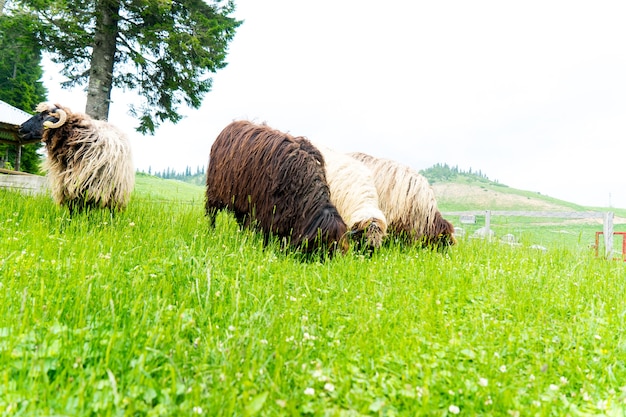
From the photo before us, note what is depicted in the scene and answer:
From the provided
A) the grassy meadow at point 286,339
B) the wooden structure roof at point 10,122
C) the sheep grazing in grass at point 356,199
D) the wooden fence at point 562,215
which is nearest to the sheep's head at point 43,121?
the grassy meadow at point 286,339

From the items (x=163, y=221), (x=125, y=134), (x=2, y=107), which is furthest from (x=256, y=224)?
(x=2, y=107)

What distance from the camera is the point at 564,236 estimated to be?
21.9ft

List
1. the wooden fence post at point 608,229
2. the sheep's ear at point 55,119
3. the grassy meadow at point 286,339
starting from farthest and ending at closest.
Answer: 1. the wooden fence post at point 608,229
2. the sheep's ear at point 55,119
3. the grassy meadow at point 286,339

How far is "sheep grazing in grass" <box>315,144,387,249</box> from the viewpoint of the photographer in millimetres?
4629

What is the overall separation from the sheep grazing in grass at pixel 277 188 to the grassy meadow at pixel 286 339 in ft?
1.87

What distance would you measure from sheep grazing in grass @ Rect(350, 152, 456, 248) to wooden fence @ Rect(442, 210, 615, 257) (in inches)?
132

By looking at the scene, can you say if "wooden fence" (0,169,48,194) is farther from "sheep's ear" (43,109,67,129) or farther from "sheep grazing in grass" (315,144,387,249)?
"sheep grazing in grass" (315,144,387,249)

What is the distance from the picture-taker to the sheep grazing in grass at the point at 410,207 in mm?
5926

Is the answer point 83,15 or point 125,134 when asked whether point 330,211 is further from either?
point 83,15

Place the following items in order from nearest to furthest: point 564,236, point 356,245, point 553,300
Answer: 1. point 553,300
2. point 356,245
3. point 564,236

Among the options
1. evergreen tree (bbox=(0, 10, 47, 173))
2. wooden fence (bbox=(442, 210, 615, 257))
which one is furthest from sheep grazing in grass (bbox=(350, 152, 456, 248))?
evergreen tree (bbox=(0, 10, 47, 173))

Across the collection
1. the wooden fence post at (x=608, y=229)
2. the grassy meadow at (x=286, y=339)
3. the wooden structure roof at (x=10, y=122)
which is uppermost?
the wooden structure roof at (x=10, y=122)

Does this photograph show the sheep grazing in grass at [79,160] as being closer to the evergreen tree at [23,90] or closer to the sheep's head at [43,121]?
the sheep's head at [43,121]

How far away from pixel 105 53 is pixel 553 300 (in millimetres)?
12759
